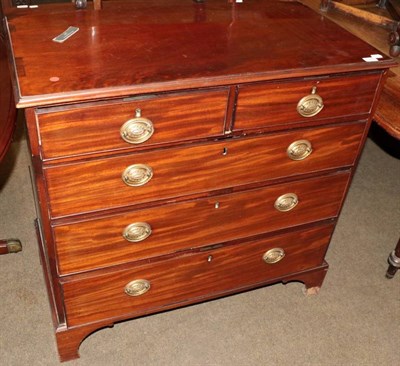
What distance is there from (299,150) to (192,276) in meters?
0.63

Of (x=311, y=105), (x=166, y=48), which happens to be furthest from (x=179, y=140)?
(x=311, y=105)

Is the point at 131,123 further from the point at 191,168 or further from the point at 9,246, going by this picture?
the point at 9,246

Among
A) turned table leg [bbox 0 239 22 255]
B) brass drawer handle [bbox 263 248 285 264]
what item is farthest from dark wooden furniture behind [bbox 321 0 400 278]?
turned table leg [bbox 0 239 22 255]

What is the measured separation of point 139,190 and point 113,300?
502mm

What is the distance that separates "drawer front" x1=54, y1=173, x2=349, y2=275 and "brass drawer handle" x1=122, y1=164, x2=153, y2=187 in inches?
5.0

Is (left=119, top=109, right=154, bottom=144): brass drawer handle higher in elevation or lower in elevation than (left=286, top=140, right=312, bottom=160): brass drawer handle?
higher

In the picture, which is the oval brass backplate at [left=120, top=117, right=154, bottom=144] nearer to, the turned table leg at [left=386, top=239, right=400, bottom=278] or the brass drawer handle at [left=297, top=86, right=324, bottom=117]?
the brass drawer handle at [left=297, top=86, right=324, bottom=117]

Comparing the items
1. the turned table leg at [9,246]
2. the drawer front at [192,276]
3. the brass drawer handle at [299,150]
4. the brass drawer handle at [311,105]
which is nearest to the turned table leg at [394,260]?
the drawer front at [192,276]

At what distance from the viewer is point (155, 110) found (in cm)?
140

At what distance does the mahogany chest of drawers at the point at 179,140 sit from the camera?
54.5 inches

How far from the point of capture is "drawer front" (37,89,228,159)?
1337 millimetres

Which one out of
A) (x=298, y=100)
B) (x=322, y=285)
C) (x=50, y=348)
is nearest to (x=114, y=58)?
(x=298, y=100)

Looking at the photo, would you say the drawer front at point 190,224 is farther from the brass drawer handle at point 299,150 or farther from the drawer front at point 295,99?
the drawer front at point 295,99

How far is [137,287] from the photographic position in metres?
1.83
